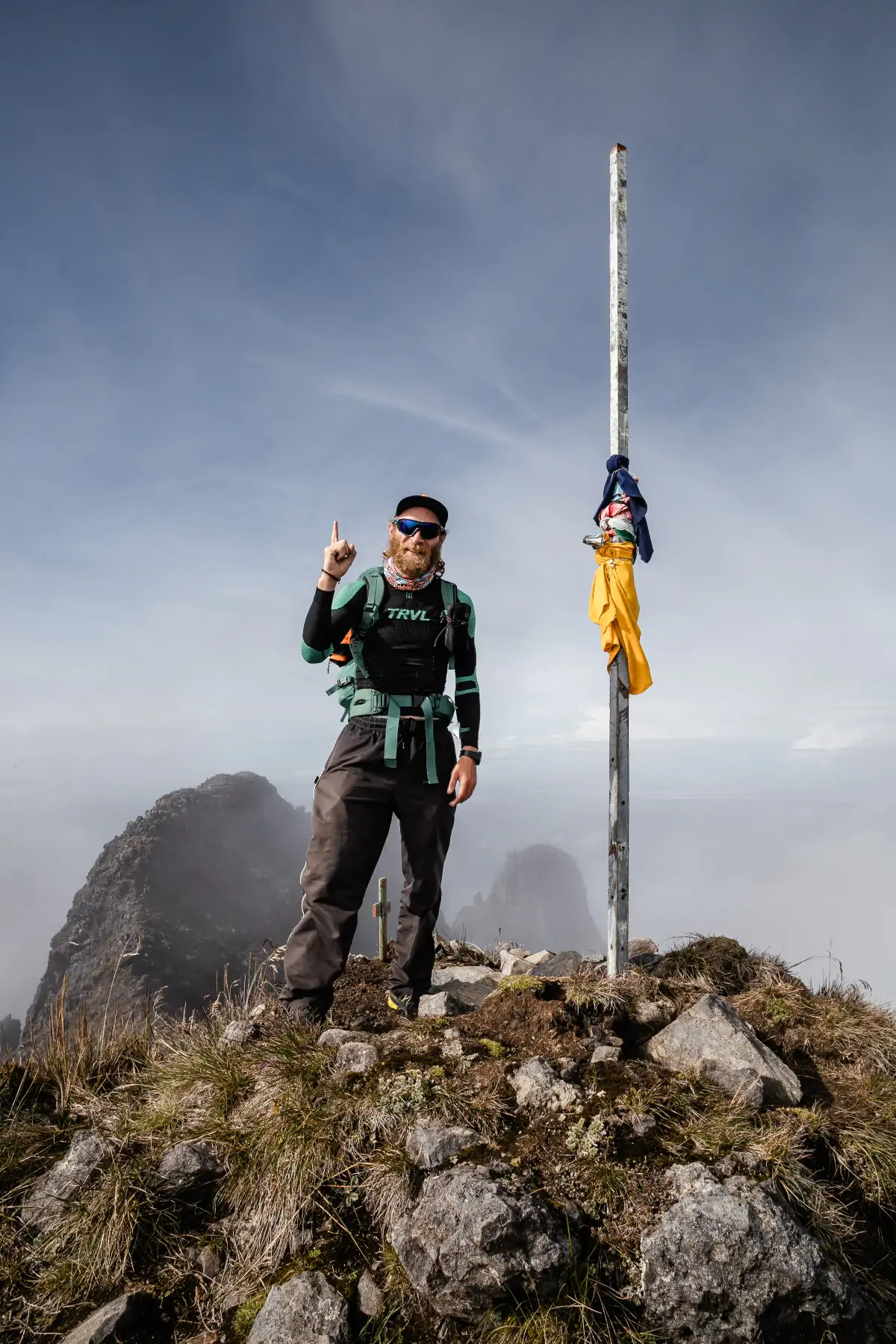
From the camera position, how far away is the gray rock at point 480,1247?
3246 mm

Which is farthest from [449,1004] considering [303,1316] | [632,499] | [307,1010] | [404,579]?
[632,499]

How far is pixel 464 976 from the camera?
816 centimetres

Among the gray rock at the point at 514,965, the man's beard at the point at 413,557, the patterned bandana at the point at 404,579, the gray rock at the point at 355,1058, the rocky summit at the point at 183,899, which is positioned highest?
the man's beard at the point at 413,557

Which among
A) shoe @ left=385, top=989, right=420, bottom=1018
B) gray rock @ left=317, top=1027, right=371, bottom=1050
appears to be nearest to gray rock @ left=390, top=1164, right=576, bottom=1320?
gray rock @ left=317, top=1027, right=371, bottom=1050

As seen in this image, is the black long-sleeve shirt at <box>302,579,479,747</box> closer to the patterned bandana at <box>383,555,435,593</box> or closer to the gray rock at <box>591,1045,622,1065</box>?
the patterned bandana at <box>383,555,435,593</box>

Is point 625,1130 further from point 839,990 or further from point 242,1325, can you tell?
point 839,990

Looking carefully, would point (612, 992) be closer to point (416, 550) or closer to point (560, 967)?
point (560, 967)

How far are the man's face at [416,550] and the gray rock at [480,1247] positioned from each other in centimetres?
427

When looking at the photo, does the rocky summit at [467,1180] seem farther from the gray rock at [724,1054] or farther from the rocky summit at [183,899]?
the rocky summit at [183,899]

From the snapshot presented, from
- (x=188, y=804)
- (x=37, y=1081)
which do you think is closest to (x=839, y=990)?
(x=37, y=1081)

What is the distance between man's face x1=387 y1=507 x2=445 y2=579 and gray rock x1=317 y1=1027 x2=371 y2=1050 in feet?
11.7

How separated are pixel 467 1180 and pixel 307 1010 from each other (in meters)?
2.38

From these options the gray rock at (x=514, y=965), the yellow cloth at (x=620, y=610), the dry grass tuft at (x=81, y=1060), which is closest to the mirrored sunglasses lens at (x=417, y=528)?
the yellow cloth at (x=620, y=610)

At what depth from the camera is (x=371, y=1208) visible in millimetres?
3812
